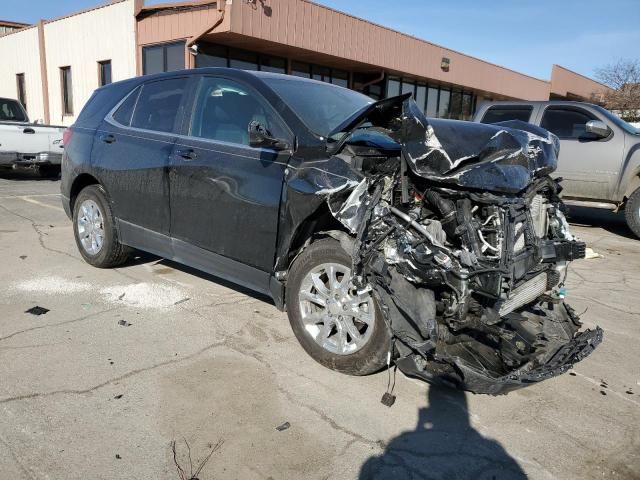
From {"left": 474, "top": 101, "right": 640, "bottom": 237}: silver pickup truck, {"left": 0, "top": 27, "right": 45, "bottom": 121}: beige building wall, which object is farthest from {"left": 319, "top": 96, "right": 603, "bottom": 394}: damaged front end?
{"left": 0, "top": 27, "right": 45, "bottom": 121}: beige building wall

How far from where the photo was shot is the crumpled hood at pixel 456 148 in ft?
9.62

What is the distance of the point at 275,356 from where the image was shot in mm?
3598

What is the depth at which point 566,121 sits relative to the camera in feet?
28.6

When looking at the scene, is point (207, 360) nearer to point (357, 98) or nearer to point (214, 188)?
point (214, 188)

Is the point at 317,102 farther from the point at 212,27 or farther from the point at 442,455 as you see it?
the point at 212,27

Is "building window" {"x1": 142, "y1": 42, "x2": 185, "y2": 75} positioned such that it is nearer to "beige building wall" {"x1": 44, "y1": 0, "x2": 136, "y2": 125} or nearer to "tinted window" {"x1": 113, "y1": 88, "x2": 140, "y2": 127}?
"beige building wall" {"x1": 44, "y1": 0, "x2": 136, "y2": 125}

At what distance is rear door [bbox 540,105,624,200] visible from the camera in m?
8.25

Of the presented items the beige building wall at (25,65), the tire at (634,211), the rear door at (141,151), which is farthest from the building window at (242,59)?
the tire at (634,211)

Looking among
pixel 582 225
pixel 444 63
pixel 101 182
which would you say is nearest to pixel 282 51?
pixel 444 63

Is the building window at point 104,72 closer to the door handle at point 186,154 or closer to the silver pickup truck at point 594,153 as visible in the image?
the silver pickup truck at point 594,153

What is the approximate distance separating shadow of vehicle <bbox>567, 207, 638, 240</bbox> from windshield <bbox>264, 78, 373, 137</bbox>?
5.97 meters

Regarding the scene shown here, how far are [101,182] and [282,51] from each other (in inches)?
438

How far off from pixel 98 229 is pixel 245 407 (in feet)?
10.2

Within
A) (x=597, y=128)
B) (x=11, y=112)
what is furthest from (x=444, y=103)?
(x=11, y=112)
